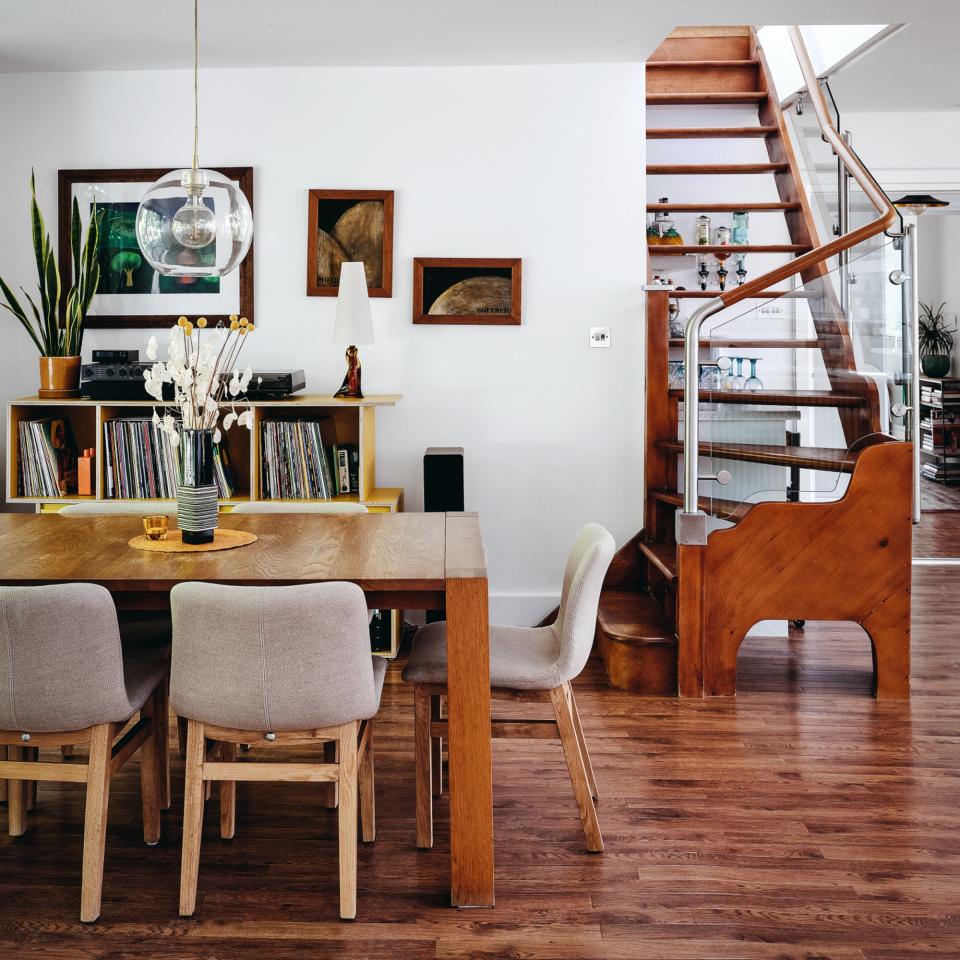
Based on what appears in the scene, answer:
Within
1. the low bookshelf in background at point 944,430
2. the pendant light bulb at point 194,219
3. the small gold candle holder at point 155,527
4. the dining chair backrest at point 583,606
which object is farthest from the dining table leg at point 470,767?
the low bookshelf in background at point 944,430

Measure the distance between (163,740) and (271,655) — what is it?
833 millimetres

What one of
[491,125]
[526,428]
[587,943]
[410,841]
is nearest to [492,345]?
[526,428]

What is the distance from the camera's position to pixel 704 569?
3787 mm

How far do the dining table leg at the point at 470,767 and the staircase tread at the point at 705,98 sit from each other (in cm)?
355

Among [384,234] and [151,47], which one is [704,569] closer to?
[384,234]

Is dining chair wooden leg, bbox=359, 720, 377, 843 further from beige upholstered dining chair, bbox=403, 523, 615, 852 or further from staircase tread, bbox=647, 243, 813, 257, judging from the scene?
staircase tread, bbox=647, 243, 813, 257

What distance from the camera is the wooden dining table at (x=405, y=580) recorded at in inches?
91.4

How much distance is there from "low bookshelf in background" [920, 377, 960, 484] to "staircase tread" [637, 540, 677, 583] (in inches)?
224

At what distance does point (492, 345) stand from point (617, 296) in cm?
63

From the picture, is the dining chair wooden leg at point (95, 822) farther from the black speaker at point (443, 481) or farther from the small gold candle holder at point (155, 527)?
the black speaker at point (443, 481)

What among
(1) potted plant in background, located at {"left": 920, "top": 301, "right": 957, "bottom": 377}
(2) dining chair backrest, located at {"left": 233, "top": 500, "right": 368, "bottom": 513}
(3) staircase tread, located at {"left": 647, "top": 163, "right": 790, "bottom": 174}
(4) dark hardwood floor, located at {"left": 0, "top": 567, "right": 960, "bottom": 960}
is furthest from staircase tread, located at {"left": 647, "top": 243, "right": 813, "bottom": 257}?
(1) potted plant in background, located at {"left": 920, "top": 301, "right": 957, "bottom": 377}

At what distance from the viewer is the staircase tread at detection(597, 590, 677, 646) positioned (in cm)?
390

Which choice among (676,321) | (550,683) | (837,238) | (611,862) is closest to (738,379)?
(837,238)

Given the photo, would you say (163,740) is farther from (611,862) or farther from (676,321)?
(676,321)
